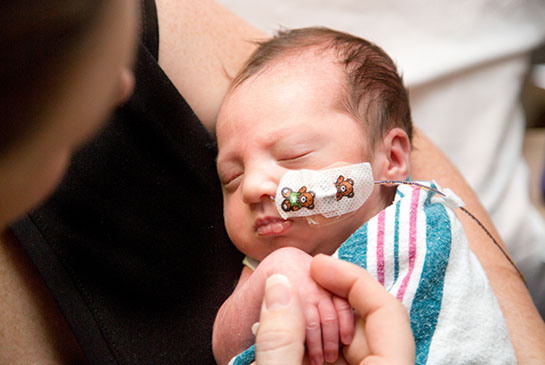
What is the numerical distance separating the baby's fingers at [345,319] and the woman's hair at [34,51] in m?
0.55

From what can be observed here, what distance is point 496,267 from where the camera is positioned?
1300 mm

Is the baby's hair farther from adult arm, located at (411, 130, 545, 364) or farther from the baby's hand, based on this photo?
the baby's hand

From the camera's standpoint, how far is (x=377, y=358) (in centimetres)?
67

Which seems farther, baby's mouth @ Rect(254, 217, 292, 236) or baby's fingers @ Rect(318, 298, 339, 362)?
baby's mouth @ Rect(254, 217, 292, 236)

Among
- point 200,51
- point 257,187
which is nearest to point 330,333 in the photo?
point 257,187

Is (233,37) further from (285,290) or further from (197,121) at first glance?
(285,290)

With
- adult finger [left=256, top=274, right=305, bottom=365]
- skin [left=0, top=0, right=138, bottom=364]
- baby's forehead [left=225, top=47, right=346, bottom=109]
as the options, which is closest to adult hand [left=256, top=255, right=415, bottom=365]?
adult finger [left=256, top=274, right=305, bottom=365]

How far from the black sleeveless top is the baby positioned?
0.18 ft

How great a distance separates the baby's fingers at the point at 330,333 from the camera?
798 millimetres

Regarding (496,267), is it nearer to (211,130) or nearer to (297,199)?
(297,199)

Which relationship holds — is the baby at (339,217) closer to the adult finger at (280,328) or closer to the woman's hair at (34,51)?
the adult finger at (280,328)

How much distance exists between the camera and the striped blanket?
34.9 inches

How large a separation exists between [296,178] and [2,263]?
0.60 meters

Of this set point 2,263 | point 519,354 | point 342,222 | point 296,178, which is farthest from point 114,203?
point 519,354
